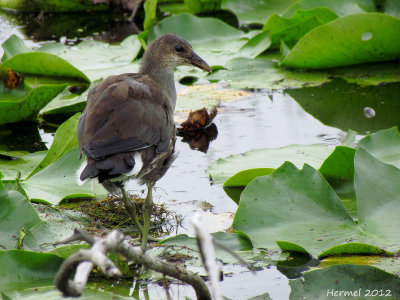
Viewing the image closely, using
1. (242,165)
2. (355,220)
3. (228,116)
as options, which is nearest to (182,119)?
(228,116)

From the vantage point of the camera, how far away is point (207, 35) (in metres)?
6.05

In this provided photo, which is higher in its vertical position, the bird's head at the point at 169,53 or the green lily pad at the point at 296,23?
the bird's head at the point at 169,53

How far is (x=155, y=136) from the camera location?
3.36 m

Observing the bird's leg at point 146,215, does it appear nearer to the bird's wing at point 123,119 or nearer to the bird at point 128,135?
the bird at point 128,135

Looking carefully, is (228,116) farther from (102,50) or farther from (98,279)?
(98,279)

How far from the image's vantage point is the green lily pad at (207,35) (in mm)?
5805

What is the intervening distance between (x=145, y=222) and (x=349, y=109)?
217 cm

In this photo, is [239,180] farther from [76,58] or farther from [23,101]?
[76,58]

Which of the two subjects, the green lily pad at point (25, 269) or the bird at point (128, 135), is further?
the bird at point (128, 135)

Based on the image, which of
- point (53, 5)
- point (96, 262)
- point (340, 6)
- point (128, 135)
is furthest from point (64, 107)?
point (53, 5)

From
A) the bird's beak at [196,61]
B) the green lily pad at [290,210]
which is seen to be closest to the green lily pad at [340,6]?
the bird's beak at [196,61]

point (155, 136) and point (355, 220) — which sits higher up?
point (155, 136)

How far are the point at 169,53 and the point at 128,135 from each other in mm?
1111

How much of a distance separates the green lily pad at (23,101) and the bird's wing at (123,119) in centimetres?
86
